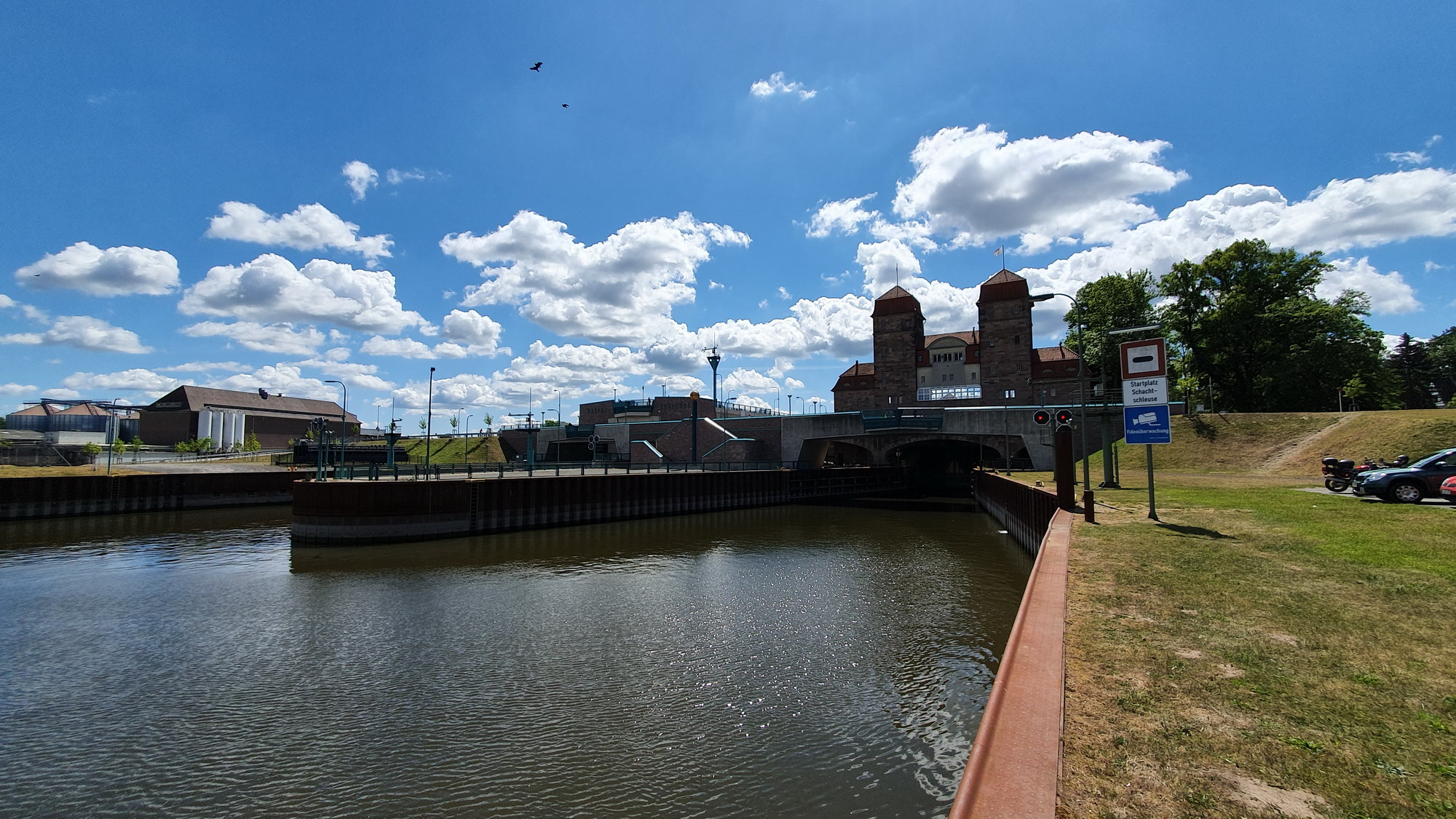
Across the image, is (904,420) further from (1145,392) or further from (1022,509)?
(1145,392)

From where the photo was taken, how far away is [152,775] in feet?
29.5

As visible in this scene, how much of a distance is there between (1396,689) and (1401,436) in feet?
137

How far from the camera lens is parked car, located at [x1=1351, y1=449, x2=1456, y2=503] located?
1845 centimetres

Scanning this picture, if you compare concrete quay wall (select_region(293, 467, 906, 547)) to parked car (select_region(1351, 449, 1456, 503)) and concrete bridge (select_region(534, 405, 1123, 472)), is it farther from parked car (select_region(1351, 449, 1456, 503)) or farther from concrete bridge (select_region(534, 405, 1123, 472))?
parked car (select_region(1351, 449, 1456, 503))

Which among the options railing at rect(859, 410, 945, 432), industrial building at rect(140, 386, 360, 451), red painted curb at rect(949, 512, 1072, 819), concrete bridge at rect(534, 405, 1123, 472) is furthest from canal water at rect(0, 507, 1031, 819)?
industrial building at rect(140, 386, 360, 451)

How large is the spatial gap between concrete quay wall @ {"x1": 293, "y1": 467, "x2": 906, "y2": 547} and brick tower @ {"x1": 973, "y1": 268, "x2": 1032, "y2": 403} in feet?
144

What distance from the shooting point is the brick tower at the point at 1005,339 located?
78.8m

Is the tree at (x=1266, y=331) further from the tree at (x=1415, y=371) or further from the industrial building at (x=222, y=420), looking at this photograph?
the industrial building at (x=222, y=420)

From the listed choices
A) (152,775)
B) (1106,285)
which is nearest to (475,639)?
(152,775)

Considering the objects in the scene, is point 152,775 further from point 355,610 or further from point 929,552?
point 929,552

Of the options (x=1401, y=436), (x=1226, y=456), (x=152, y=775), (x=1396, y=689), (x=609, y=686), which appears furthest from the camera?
(x=1226, y=456)

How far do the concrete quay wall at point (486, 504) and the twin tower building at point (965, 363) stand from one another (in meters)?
42.6

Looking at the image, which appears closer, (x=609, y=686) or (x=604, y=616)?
(x=609, y=686)

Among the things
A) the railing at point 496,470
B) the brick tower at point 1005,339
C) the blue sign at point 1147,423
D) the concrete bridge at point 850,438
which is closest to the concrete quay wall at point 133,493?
the railing at point 496,470
